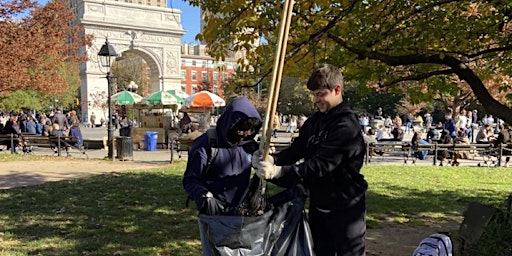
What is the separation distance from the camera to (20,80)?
47.5 ft

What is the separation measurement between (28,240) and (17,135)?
1210cm

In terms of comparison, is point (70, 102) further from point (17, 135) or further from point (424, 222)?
point (424, 222)

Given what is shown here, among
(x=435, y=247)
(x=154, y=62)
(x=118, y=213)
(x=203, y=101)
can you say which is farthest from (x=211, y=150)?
(x=154, y=62)

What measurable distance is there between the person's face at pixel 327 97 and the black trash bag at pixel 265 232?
57cm

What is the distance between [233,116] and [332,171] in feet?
2.60

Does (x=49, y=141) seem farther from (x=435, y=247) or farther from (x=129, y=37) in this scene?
(x=129, y=37)

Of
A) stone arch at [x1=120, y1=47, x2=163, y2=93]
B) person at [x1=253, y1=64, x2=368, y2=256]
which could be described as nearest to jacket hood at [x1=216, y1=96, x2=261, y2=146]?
person at [x1=253, y1=64, x2=368, y2=256]

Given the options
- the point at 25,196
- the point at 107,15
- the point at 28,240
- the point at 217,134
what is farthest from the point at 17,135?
the point at 107,15

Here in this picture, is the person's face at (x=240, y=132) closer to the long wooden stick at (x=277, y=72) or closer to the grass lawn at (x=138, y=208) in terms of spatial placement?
the long wooden stick at (x=277, y=72)

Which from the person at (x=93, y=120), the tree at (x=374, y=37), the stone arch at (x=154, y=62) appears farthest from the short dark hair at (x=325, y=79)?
the stone arch at (x=154, y=62)

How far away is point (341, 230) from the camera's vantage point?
281 centimetres

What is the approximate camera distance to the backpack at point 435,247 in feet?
10.6

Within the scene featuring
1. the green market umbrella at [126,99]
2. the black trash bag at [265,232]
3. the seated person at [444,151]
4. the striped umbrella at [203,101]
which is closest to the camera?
the black trash bag at [265,232]

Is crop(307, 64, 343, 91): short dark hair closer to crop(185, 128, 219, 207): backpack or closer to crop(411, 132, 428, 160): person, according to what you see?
crop(185, 128, 219, 207): backpack
